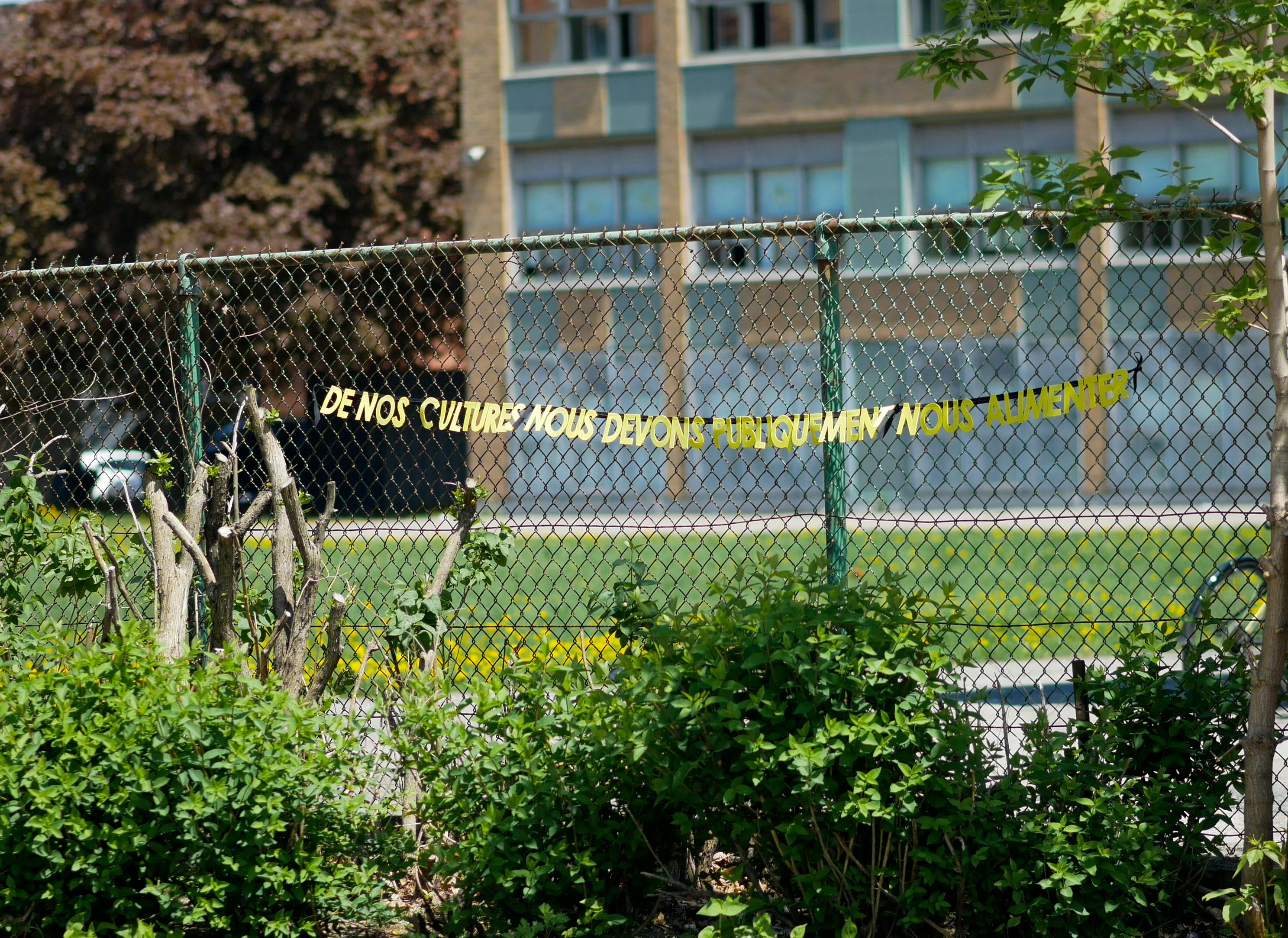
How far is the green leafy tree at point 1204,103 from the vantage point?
3404 mm

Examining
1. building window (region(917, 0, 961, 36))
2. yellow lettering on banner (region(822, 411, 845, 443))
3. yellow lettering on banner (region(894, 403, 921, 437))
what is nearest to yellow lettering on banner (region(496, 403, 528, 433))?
yellow lettering on banner (region(822, 411, 845, 443))

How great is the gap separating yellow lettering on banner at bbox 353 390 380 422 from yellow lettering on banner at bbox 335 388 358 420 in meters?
0.03

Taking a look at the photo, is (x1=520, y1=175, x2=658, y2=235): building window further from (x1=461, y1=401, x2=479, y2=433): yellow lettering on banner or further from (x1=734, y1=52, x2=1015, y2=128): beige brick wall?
(x1=461, y1=401, x2=479, y2=433): yellow lettering on banner

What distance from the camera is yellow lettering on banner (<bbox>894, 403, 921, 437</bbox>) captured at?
452cm

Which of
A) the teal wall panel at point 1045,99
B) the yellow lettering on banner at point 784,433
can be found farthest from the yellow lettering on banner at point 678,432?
the teal wall panel at point 1045,99

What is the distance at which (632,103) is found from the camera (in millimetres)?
24609

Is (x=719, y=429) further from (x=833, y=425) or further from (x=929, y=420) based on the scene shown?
(x=929, y=420)

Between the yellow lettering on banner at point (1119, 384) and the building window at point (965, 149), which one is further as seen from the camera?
the building window at point (965, 149)

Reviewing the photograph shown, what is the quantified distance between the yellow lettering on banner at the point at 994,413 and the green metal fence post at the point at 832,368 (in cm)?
50

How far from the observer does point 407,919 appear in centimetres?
429

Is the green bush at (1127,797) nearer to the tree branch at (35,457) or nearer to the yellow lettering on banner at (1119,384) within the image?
the yellow lettering on banner at (1119,384)

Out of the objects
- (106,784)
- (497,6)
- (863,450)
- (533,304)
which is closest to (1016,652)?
(106,784)

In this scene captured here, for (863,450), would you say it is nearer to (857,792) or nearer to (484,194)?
(484,194)

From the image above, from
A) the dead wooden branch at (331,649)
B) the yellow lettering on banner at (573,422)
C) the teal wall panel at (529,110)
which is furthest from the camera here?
the teal wall panel at (529,110)
